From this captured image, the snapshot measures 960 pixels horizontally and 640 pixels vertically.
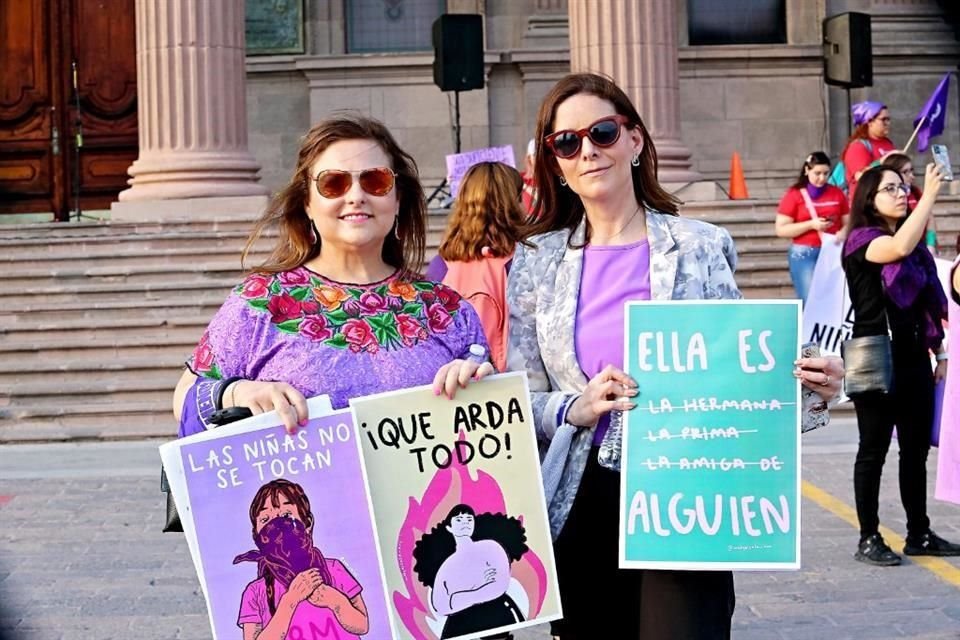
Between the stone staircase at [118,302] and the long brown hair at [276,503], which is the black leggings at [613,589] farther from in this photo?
the stone staircase at [118,302]

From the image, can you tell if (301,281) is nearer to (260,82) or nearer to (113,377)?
(113,377)

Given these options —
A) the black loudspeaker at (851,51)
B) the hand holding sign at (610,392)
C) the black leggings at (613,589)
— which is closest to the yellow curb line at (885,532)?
the black leggings at (613,589)

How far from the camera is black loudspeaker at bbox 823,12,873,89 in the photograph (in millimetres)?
21922

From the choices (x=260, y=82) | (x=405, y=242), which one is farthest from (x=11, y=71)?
(x=405, y=242)

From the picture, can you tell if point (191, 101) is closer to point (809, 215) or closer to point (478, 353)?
point (809, 215)

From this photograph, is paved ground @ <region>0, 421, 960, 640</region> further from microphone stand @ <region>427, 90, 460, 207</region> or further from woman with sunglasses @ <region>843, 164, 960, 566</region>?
microphone stand @ <region>427, 90, 460, 207</region>

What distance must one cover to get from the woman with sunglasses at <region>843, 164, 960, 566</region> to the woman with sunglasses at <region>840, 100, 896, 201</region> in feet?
27.6

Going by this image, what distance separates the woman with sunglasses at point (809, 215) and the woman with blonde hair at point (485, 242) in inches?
277

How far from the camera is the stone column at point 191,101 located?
18.0 m

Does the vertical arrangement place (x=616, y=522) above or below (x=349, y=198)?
below

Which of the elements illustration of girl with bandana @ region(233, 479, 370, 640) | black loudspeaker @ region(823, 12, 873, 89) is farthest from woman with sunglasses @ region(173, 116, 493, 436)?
black loudspeaker @ region(823, 12, 873, 89)

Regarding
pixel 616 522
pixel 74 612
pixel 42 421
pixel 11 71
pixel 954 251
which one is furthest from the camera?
pixel 11 71

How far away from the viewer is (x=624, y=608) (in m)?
4.04

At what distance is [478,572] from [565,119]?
1098mm
